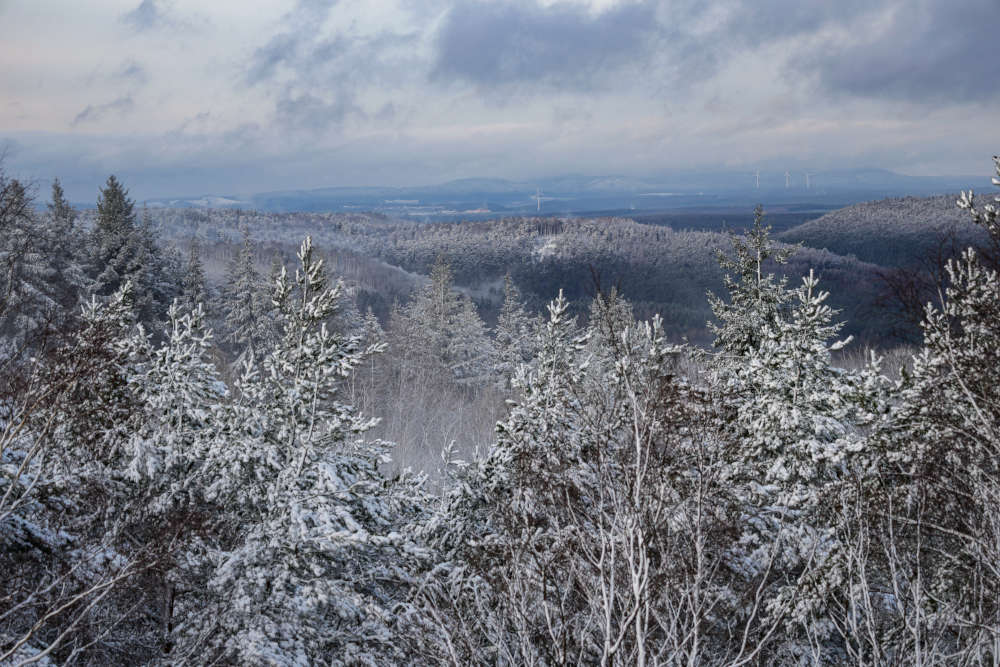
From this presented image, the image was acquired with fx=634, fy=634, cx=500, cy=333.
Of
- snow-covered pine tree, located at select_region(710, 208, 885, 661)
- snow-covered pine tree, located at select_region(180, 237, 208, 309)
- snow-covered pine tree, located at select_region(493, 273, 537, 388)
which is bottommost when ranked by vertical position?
snow-covered pine tree, located at select_region(493, 273, 537, 388)

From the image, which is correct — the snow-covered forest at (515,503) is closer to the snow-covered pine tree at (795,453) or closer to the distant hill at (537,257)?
the snow-covered pine tree at (795,453)

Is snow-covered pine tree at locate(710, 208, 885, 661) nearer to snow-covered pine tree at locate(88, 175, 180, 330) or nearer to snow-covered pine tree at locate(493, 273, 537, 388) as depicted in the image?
snow-covered pine tree at locate(493, 273, 537, 388)

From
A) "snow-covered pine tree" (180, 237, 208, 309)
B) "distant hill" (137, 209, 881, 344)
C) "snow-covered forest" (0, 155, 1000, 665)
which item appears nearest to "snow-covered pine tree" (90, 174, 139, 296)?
"snow-covered pine tree" (180, 237, 208, 309)

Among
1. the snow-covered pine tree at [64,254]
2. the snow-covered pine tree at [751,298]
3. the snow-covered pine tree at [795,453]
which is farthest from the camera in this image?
the snow-covered pine tree at [64,254]

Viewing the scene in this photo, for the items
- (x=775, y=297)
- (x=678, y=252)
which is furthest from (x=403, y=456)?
(x=678, y=252)

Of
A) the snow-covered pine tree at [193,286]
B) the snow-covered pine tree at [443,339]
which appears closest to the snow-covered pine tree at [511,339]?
the snow-covered pine tree at [443,339]

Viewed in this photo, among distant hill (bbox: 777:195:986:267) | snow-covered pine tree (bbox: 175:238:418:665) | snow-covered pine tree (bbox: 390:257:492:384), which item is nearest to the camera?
snow-covered pine tree (bbox: 175:238:418:665)

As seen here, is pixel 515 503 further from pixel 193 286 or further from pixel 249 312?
pixel 193 286

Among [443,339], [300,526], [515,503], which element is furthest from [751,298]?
[443,339]
